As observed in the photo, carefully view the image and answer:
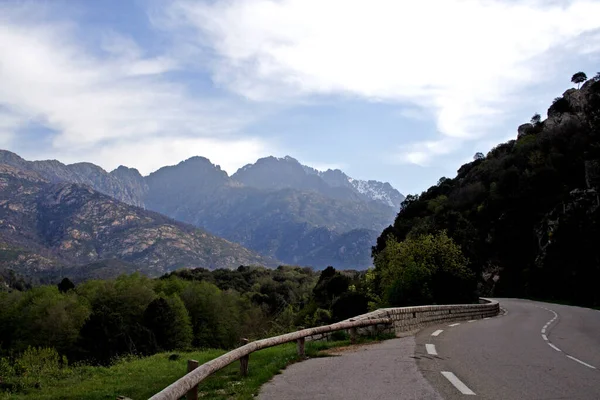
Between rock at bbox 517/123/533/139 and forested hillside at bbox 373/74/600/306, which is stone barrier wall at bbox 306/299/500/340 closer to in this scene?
forested hillside at bbox 373/74/600/306

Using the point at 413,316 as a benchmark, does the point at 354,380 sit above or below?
A: above

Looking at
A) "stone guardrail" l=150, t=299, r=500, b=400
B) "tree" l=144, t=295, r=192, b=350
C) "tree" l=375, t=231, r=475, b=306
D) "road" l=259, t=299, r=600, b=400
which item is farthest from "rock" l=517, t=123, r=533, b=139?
"road" l=259, t=299, r=600, b=400

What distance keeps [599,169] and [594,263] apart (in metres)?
9.98

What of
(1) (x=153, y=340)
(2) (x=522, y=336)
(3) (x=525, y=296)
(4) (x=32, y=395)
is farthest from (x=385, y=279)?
(1) (x=153, y=340)

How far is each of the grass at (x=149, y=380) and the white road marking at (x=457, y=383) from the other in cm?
332

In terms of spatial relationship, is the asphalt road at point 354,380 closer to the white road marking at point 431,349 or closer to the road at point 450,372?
the road at point 450,372

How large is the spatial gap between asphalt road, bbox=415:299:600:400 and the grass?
120 inches

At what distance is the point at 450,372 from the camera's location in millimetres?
10164

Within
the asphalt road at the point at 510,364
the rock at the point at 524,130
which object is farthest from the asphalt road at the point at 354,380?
the rock at the point at 524,130

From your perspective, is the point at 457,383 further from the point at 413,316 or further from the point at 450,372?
the point at 413,316

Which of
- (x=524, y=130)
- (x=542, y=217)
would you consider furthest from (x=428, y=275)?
(x=524, y=130)

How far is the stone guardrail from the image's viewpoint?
23.2 ft

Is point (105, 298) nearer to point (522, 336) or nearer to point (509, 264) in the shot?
point (509, 264)

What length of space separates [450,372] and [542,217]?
192ft
